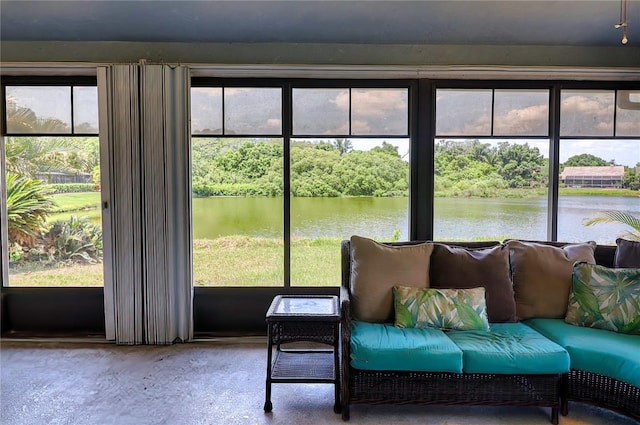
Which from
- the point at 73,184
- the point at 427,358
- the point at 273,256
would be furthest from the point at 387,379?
the point at 73,184

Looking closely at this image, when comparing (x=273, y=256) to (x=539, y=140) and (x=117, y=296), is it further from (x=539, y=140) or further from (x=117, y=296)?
(x=539, y=140)

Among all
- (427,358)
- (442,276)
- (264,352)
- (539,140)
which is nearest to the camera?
(427,358)

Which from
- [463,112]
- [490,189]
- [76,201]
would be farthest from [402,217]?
[76,201]

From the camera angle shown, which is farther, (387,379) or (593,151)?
(593,151)

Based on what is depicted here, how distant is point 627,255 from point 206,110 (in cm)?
343

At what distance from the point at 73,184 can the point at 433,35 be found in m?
3.43

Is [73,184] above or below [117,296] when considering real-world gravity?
above

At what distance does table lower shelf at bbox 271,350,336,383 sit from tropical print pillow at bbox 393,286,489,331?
553mm

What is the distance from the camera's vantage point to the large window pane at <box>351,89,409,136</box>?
3.53 meters

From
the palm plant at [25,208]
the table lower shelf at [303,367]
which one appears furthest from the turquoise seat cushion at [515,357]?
the palm plant at [25,208]

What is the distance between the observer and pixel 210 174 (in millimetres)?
3576

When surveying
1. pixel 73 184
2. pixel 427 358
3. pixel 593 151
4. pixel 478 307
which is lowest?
pixel 427 358

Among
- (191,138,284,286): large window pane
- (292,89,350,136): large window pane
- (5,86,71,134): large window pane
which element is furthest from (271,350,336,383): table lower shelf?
(5,86,71,134): large window pane

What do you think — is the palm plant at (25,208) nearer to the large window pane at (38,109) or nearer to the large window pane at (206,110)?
the large window pane at (38,109)
